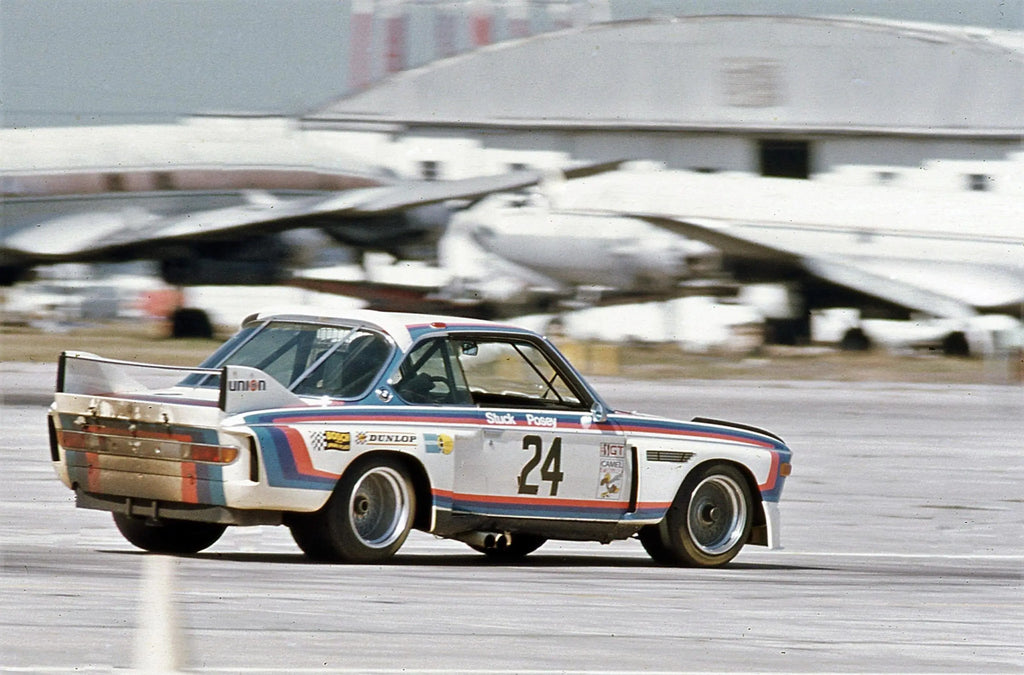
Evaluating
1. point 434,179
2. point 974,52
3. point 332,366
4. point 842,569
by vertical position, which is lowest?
point 842,569

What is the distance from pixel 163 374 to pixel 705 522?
10.9ft

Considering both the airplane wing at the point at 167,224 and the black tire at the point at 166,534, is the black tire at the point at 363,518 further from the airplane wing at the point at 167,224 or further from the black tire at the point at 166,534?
the airplane wing at the point at 167,224

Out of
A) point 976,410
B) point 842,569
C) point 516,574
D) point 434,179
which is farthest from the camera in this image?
point 434,179

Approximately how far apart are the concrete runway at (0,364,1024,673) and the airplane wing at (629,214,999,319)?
2381 centimetres

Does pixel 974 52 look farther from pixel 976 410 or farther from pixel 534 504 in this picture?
pixel 534 504

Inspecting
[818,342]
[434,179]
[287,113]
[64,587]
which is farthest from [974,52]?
[64,587]

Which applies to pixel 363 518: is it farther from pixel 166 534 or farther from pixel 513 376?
pixel 513 376

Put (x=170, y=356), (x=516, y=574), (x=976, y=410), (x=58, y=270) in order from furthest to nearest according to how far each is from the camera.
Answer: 1. (x=58, y=270)
2. (x=170, y=356)
3. (x=976, y=410)
4. (x=516, y=574)

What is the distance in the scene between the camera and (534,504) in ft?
29.7

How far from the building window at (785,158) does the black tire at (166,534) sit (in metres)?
30.6

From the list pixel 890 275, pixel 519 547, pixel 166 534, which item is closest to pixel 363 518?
pixel 166 534

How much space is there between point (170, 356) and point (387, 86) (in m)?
9.65

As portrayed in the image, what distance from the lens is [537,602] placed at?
24.2 ft

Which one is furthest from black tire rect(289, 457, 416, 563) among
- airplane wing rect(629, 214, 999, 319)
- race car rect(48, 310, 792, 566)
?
airplane wing rect(629, 214, 999, 319)
